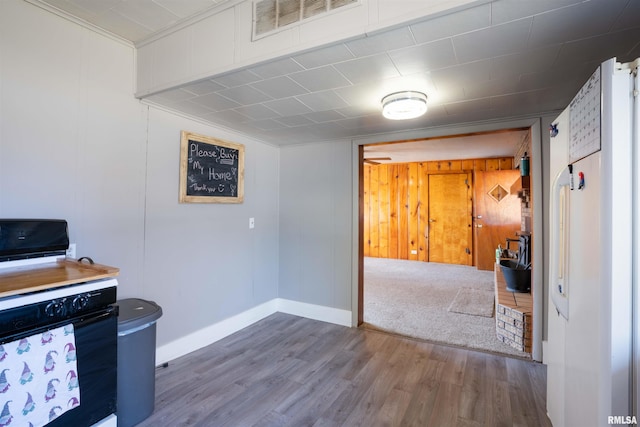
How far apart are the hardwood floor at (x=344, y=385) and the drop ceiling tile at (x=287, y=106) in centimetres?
217

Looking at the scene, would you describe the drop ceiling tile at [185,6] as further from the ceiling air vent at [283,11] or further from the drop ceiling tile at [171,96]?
the drop ceiling tile at [171,96]

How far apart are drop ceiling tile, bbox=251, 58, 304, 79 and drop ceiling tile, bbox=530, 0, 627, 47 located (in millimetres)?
1171

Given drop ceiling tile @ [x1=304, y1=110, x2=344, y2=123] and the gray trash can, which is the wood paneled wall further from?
the gray trash can

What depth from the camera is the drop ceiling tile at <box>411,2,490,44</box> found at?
50.0 inches

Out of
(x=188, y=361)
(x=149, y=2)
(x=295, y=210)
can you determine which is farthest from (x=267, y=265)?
(x=149, y=2)

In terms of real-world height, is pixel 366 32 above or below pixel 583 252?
above

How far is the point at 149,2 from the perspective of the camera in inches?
68.1

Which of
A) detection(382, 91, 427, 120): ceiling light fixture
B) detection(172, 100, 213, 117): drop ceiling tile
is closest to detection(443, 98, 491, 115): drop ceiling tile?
detection(382, 91, 427, 120): ceiling light fixture

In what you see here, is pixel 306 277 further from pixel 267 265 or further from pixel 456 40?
pixel 456 40

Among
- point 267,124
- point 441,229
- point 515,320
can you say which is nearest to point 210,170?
point 267,124

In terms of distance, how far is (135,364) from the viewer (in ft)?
5.82

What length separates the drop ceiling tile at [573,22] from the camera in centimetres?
122

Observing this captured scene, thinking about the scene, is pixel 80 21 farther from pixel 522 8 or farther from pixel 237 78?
pixel 522 8

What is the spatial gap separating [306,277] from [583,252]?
2.87 meters
